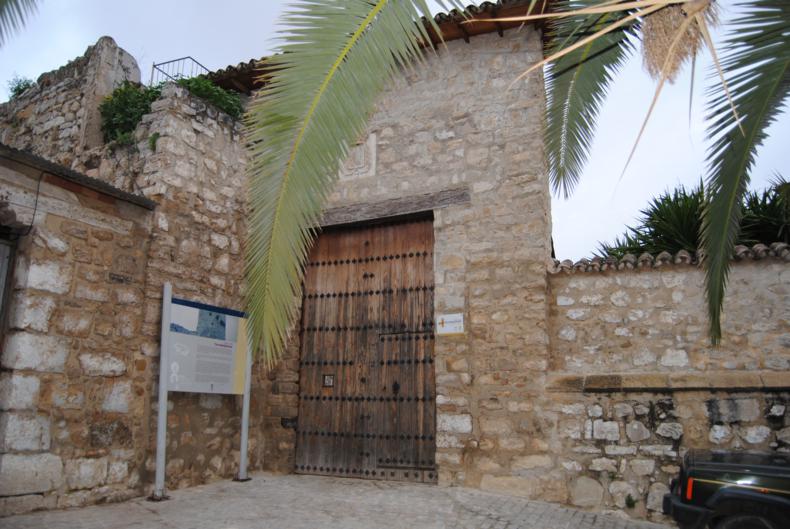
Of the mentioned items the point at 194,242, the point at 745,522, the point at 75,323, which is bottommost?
the point at 745,522

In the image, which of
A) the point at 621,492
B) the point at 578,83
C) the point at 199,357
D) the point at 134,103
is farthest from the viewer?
the point at 134,103

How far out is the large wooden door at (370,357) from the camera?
19.1ft

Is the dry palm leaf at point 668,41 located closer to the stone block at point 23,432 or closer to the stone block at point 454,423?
the stone block at point 454,423

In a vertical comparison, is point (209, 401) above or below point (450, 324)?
below

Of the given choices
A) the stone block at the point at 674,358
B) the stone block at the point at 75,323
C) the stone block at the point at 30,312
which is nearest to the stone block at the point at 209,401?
the stone block at the point at 75,323

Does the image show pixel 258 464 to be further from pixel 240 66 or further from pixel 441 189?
pixel 240 66

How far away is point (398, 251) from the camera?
6.29 m

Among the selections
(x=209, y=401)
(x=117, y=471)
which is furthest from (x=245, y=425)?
(x=117, y=471)

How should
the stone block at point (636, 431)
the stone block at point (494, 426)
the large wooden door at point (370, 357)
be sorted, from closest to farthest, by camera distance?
the stone block at point (636, 431)
the stone block at point (494, 426)
the large wooden door at point (370, 357)

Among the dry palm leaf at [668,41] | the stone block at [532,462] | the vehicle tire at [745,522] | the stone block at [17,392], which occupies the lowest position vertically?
the vehicle tire at [745,522]

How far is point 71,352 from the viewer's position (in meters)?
4.36

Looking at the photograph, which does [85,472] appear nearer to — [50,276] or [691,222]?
[50,276]

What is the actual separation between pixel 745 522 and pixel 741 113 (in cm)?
213

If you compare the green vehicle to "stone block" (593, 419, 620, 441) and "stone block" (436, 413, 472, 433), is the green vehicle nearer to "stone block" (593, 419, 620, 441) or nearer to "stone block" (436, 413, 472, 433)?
"stone block" (593, 419, 620, 441)
